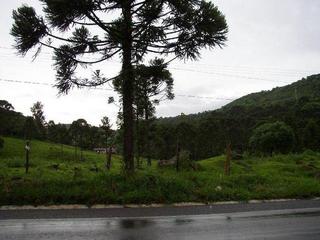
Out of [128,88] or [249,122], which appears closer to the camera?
[128,88]

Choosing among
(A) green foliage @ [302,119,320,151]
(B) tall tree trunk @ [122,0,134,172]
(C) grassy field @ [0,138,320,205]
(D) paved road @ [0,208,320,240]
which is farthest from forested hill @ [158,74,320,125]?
(D) paved road @ [0,208,320,240]

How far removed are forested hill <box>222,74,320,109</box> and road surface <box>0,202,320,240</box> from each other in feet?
210

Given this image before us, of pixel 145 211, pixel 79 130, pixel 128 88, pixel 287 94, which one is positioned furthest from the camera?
pixel 79 130

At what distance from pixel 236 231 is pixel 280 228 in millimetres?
1013

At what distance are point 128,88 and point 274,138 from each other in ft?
156

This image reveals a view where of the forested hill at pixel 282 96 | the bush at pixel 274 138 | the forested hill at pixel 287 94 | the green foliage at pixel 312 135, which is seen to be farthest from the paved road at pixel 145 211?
the forested hill at pixel 287 94

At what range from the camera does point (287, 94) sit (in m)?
81.2

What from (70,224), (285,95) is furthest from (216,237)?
(285,95)

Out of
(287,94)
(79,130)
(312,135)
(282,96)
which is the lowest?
(312,135)

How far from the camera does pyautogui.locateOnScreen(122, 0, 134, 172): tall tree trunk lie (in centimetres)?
1535

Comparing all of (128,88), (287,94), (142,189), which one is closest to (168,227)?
(142,189)

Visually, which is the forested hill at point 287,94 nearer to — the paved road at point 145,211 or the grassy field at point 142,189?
the grassy field at point 142,189

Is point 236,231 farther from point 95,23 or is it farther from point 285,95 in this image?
point 285,95

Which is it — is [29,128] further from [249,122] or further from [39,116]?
[249,122]
